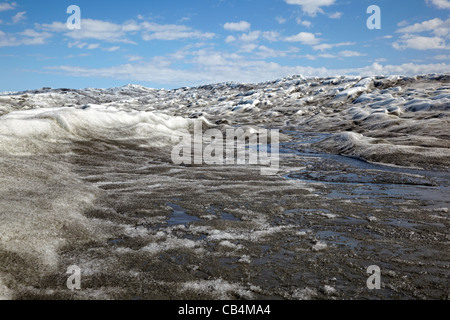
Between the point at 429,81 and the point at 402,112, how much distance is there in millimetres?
107619

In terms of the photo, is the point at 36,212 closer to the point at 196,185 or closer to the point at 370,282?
the point at 196,185

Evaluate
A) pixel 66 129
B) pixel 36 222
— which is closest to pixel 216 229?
pixel 36 222

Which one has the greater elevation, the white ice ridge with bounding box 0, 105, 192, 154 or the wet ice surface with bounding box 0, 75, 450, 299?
the white ice ridge with bounding box 0, 105, 192, 154

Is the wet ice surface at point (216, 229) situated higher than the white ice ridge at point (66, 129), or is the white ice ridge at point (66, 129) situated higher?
the white ice ridge at point (66, 129)

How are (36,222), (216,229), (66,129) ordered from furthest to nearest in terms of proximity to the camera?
1. (66,129)
2. (216,229)
3. (36,222)

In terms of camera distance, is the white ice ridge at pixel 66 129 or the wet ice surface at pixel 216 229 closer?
the wet ice surface at pixel 216 229

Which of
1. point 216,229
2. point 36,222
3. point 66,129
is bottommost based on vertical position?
point 216,229

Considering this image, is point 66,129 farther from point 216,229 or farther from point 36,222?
point 216,229

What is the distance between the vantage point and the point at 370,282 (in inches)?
452

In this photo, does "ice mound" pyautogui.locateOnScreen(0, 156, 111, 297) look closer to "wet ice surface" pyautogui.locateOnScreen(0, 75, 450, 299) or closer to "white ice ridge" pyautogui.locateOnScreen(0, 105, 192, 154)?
"wet ice surface" pyautogui.locateOnScreen(0, 75, 450, 299)

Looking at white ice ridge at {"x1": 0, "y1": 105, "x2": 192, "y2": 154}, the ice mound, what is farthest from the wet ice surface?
white ice ridge at {"x1": 0, "y1": 105, "x2": 192, "y2": 154}

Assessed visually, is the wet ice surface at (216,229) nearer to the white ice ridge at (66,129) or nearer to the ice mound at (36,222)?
the ice mound at (36,222)

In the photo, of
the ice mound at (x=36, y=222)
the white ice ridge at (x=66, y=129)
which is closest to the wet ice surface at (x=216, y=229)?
the ice mound at (x=36, y=222)

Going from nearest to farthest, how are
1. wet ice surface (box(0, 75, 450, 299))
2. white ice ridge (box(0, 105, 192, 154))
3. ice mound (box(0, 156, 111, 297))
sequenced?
wet ice surface (box(0, 75, 450, 299)) → ice mound (box(0, 156, 111, 297)) → white ice ridge (box(0, 105, 192, 154))
